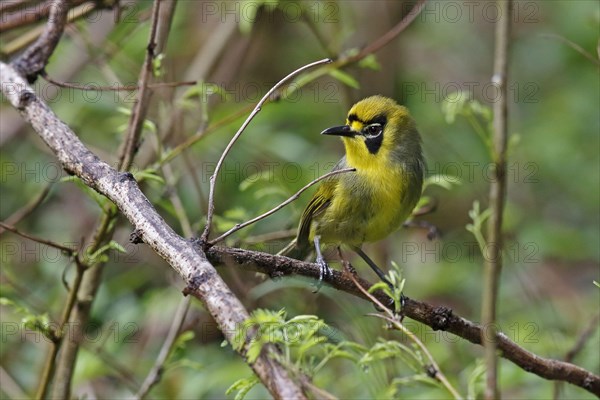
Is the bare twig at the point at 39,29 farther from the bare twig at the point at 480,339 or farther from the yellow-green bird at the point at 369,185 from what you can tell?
the bare twig at the point at 480,339

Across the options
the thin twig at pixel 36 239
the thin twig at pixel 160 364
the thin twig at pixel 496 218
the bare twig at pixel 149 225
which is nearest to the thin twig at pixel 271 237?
the thin twig at pixel 160 364

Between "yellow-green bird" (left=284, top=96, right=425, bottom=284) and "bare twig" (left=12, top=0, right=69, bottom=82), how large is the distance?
4.74ft

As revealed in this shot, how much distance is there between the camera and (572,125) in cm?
711

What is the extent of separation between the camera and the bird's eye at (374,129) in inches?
179

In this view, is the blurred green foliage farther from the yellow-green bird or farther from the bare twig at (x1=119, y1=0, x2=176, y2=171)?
the yellow-green bird

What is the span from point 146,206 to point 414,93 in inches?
221

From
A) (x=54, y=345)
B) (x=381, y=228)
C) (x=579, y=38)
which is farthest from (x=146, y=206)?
(x=579, y=38)

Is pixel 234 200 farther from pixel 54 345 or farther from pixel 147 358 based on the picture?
pixel 54 345

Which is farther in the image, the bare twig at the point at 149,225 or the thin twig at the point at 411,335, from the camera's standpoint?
the thin twig at the point at 411,335

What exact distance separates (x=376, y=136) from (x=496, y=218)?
2204mm

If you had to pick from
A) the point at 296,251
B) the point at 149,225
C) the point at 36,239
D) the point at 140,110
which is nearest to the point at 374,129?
the point at 296,251

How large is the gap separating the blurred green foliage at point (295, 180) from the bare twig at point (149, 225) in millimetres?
434

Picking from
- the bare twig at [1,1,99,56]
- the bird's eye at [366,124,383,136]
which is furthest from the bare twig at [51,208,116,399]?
the bird's eye at [366,124,383,136]

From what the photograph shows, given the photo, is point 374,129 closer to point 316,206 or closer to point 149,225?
point 316,206
